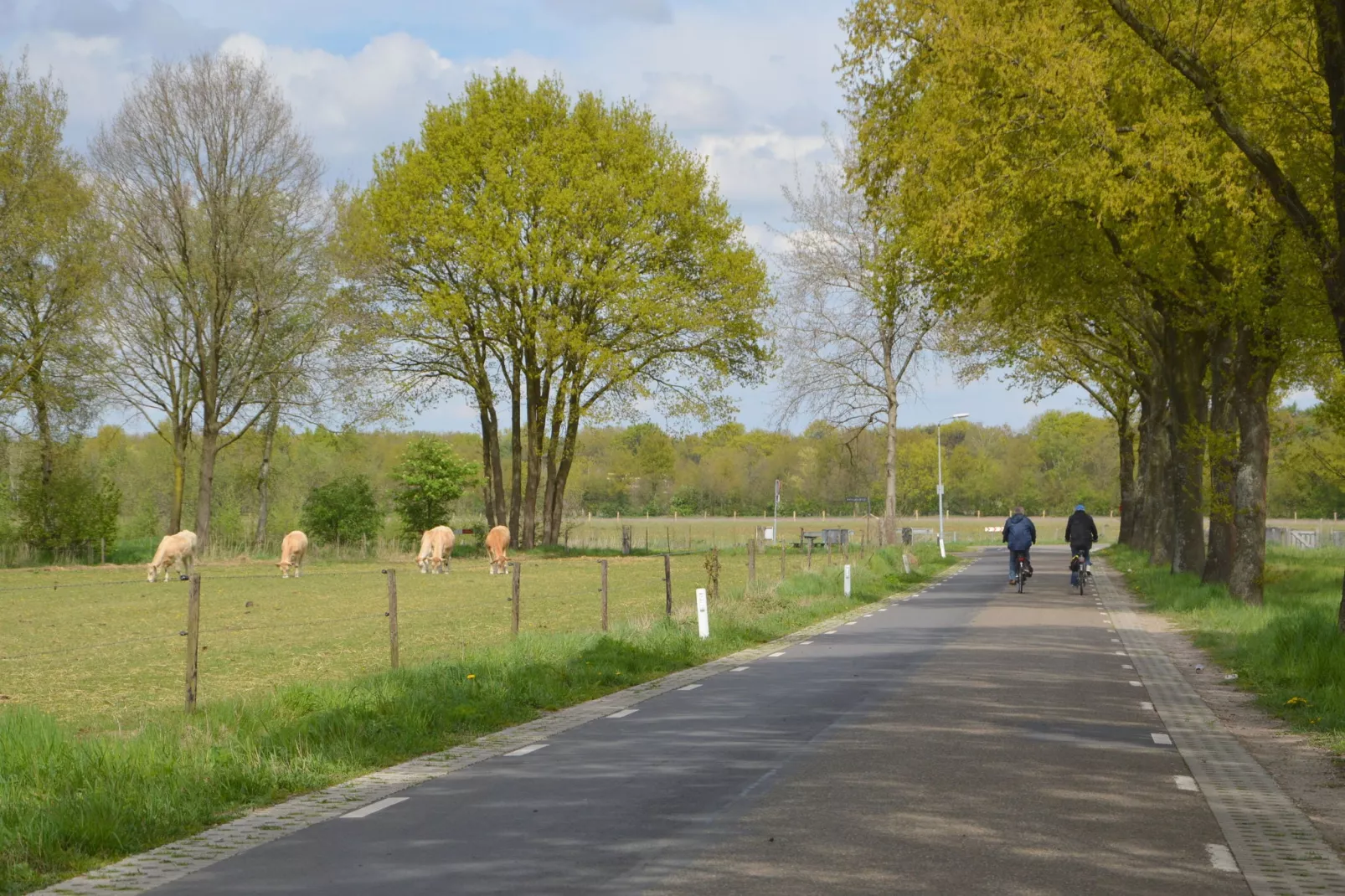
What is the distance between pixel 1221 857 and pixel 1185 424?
25.0 m

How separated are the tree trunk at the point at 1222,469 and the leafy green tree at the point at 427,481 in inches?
1580

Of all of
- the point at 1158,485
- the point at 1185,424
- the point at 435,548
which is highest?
the point at 1185,424

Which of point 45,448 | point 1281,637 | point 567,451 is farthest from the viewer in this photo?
point 567,451

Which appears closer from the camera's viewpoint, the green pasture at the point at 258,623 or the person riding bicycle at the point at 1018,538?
the green pasture at the point at 258,623

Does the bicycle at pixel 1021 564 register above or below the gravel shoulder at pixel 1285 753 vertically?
above


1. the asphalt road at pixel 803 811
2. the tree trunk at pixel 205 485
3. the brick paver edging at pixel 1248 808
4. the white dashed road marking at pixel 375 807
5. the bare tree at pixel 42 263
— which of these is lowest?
the brick paver edging at pixel 1248 808

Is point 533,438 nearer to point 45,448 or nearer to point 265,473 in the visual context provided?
point 45,448

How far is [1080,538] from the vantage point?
115 feet

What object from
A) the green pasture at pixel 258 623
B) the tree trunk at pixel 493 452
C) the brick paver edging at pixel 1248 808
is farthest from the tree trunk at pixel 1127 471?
the brick paver edging at pixel 1248 808

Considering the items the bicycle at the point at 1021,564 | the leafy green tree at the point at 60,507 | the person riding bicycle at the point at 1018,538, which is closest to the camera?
the person riding bicycle at the point at 1018,538

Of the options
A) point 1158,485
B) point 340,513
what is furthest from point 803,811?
point 340,513

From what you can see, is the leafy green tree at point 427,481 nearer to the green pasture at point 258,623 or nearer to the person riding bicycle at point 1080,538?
the green pasture at point 258,623

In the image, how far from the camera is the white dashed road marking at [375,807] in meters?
8.62

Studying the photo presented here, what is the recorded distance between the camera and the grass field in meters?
13.6
